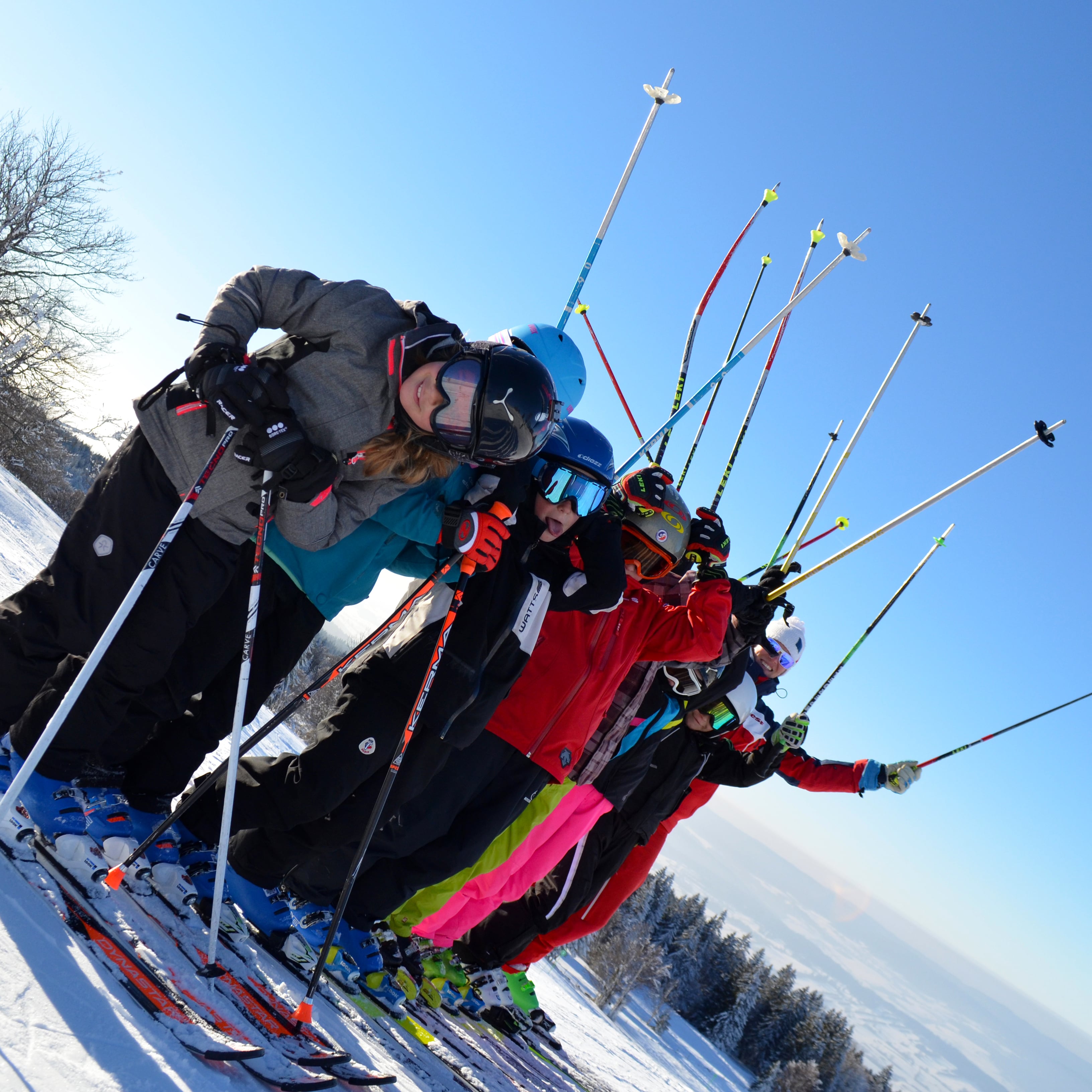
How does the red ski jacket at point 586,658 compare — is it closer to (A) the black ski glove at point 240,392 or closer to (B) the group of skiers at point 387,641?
(B) the group of skiers at point 387,641

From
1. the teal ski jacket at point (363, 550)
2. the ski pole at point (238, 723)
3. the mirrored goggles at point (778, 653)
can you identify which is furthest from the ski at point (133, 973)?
the mirrored goggles at point (778, 653)

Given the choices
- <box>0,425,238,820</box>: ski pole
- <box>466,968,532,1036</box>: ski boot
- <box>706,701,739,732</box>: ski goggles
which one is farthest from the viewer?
<box>706,701,739,732</box>: ski goggles

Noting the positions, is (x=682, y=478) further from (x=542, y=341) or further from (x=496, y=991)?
(x=496, y=991)

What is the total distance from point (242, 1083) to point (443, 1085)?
1.77m

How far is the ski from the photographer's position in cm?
212

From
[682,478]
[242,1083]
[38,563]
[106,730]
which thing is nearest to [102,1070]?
[242,1083]

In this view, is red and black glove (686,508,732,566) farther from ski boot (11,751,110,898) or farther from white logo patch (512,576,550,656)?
ski boot (11,751,110,898)

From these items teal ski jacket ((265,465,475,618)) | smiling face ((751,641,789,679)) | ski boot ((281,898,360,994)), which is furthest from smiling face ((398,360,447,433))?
smiling face ((751,641,789,679))

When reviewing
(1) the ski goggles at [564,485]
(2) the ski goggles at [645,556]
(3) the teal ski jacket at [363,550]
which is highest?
(2) the ski goggles at [645,556]

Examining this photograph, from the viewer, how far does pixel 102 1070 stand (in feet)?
5.67

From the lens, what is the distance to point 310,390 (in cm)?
306

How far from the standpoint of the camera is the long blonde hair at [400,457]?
10.3 ft

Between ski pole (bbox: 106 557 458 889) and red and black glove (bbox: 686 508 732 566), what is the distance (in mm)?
1940

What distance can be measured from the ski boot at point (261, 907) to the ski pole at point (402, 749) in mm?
234
